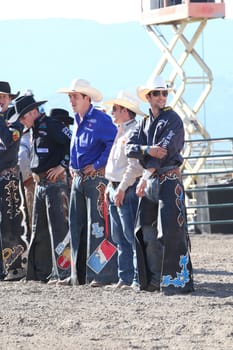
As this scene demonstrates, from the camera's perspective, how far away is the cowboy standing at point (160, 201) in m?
9.41

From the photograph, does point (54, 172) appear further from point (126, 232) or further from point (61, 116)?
point (61, 116)

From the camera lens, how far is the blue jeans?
9.89 m

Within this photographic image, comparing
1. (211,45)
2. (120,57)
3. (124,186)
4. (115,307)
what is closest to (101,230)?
(124,186)

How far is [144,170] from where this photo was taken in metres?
9.59

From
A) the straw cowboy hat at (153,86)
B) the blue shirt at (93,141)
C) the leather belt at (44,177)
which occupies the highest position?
the straw cowboy hat at (153,86)

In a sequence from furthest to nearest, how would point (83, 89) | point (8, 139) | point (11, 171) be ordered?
point (11, 171), point (8, 139), point (83, 89)

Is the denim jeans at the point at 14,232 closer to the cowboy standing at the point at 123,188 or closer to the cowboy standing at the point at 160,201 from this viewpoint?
the cowboy standing at the point at 123,188

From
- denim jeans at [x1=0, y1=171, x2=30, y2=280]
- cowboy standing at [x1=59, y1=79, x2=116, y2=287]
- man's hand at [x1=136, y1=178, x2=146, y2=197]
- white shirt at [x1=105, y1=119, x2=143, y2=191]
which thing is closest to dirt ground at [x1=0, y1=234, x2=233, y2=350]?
cowboy standing at [x1=59, y1=79, x2=116, y2=287]

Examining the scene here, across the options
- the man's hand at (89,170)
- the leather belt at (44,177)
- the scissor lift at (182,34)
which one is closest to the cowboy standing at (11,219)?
the leather belt at (44,177)

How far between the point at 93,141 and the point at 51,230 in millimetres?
997

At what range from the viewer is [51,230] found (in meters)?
10.7

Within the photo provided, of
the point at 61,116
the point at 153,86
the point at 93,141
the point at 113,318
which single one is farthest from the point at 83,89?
the point at 113,318

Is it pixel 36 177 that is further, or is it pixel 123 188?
pixel 36 177

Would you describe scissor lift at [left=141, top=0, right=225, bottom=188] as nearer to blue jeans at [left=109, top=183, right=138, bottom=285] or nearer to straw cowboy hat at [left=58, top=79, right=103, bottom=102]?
straw cowboy hat at [left=58, top=79, right=103, bottom=102]
